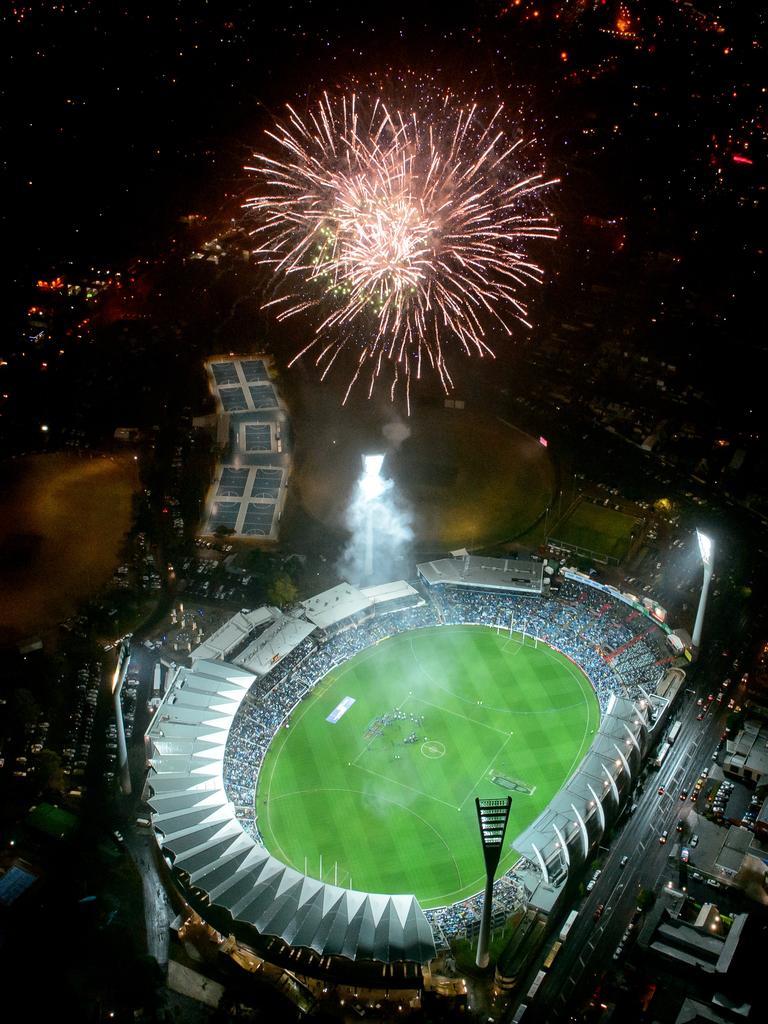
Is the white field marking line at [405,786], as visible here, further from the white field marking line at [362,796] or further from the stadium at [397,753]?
the white field marking line at [362,796]

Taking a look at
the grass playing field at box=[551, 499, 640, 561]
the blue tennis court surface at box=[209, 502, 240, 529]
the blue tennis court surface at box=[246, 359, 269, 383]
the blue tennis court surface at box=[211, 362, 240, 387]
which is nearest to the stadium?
the grass playing field at box=[551, 499, 640, 561]

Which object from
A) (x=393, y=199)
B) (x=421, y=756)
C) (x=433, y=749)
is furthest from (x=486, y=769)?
(x=393, y=199)

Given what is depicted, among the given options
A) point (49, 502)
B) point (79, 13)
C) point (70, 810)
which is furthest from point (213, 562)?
point (79, 13)

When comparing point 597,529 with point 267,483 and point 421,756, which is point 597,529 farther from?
point 267,483

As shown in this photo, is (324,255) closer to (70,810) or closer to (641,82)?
(70,810)

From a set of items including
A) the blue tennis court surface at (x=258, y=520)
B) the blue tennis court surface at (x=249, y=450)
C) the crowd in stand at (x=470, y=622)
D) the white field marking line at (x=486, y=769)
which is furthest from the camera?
the blue tennis court surface at (x=249, y=450)

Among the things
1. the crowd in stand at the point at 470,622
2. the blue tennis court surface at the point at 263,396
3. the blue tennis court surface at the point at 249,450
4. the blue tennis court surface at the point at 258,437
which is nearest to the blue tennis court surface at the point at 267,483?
the blue tennis court surface at the point at 249,450
